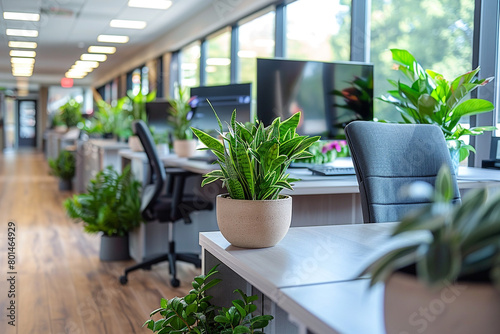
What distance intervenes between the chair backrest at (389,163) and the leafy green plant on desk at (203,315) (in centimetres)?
60

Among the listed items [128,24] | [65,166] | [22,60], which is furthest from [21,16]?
[22,60]

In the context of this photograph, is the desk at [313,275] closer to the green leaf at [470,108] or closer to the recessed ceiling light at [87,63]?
the green leaf at [470,108]

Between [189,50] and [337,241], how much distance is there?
8.12 m

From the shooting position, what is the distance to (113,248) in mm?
3828

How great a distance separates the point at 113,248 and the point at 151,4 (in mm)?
4030

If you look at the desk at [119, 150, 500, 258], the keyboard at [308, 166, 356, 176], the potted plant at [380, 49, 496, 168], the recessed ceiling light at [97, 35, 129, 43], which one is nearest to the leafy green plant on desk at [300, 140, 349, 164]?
the desk at [119, 150, 500, 258]

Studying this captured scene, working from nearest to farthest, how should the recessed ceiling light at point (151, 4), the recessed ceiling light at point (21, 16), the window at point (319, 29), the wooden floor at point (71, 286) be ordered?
1. the wooden floor at point (71, 286)
2. the window at point (319, 29)
3. the recessed ceiling light at point (151, 4)
4. the recessed ceiling light at point (21, 16)

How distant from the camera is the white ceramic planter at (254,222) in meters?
1.06

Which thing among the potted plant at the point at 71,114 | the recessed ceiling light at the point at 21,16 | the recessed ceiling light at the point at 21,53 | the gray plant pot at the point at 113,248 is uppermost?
the recessed ceiling light at the point at 21,53

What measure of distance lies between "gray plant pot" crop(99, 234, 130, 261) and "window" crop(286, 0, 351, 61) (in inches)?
88.9

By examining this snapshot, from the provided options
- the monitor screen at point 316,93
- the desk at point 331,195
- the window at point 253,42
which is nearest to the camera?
the desk at point 331,195

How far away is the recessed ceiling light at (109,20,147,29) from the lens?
313 inches

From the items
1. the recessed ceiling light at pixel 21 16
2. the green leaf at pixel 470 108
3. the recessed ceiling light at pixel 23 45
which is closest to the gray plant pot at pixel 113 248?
the green leaf at pixel 470 108

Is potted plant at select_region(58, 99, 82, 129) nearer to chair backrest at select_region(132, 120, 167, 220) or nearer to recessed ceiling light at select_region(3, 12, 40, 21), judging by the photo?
recessed ceiling light at select_region(3, 12, 40, 21)
